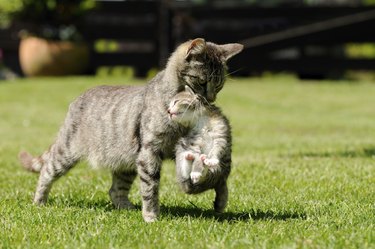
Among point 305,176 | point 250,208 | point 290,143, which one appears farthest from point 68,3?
point 250,208

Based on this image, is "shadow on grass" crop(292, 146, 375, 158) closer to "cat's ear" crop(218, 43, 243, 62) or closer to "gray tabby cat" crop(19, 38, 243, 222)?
"gray tabby cat" crop(19, 38, 243, 222)

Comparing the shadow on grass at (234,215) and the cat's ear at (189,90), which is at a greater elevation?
the cat's ear at (189,90)

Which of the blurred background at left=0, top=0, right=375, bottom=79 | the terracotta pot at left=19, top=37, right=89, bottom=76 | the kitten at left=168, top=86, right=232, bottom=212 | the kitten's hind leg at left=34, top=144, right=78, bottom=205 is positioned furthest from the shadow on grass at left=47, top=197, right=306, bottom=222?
the blurred background at left=0, top=0, right=375, bottom=79

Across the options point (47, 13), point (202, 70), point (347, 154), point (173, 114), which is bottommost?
point (347, 154)

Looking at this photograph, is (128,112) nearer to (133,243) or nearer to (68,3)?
(133,243)

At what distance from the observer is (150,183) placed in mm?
6234

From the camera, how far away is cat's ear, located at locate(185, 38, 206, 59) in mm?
6012

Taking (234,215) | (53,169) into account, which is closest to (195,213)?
(234,215)

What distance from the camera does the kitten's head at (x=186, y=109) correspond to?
6.01 metres

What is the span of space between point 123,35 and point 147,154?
1992cm

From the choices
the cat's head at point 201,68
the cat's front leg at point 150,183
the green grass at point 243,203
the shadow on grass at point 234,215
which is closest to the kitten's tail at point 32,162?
the green grass at point 243,203

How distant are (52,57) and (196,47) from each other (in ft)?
63.1

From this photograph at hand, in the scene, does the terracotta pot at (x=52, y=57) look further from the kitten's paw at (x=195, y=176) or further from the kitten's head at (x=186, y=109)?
the kitten's paw at (x=195, y=176)

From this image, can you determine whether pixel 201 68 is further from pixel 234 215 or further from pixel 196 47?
pixel 234 215
